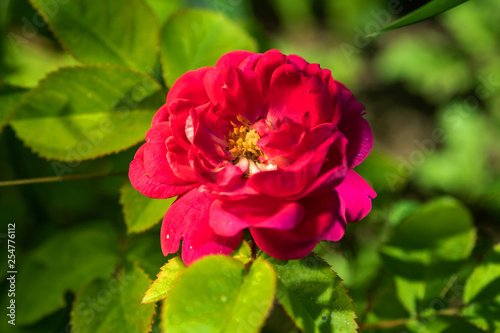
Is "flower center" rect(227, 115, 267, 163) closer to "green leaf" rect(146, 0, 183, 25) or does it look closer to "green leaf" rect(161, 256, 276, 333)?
"green leaf" rect(161, 256, 276, 333)

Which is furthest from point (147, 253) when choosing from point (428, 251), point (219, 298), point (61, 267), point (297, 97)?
point (428, 251)

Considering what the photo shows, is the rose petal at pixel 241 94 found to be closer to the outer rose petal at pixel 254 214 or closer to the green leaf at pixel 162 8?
the outer rose petal at pixel 254 214

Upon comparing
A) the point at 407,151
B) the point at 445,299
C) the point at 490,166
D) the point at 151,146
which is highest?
the point at 151,146

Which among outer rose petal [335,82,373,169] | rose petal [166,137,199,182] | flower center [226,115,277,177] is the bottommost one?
flower center [226,115,277,177]

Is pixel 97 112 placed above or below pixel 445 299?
above

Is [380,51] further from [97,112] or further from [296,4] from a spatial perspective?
[97,112]

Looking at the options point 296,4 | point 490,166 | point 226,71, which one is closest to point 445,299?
point 226,71

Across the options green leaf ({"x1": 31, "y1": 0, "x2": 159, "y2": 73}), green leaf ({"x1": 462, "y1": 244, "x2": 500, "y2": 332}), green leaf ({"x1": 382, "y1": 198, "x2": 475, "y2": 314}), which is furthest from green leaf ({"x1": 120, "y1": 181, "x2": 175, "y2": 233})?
green leaf ({"x1": 462, "y1": 244, "x2": 500, "y2": 332})
